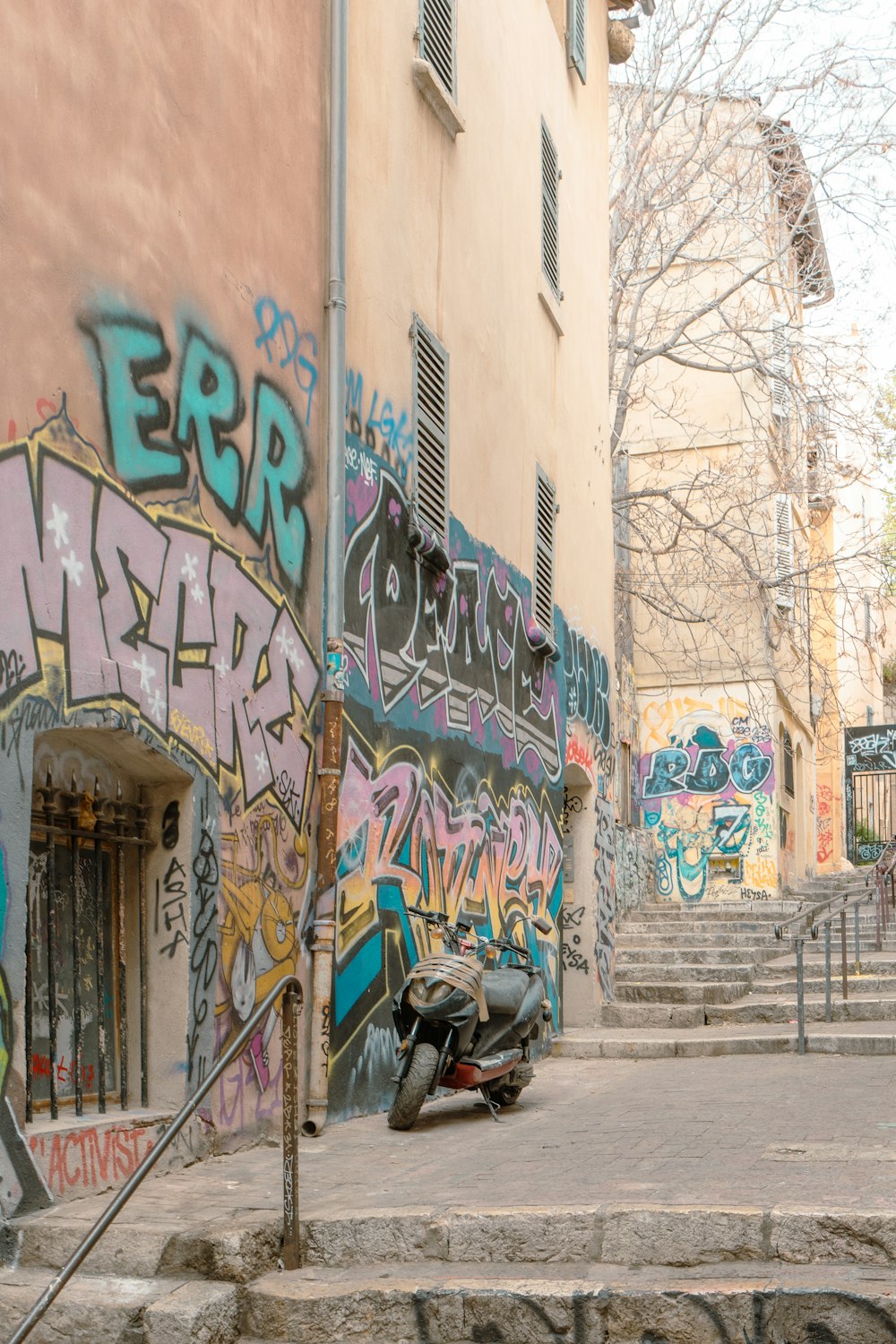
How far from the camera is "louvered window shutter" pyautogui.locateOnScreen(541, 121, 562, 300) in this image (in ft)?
44.7

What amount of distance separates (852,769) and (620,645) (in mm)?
7638

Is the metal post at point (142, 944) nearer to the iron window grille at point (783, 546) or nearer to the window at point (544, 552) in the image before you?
the window at point (544, 552)

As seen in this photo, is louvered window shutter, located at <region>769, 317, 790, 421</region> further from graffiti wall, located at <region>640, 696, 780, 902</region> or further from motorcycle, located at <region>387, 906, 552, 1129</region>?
motorcycle, located at <region>387, 906, 552, 1129</region>

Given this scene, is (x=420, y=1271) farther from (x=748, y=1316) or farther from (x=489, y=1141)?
(x=489, y=1141)

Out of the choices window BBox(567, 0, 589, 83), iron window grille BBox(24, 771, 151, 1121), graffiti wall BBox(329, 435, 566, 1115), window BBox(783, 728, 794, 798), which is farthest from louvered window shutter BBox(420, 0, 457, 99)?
window BBox(783, 728, 794, 798)

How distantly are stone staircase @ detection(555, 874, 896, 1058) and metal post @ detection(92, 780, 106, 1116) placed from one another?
6.58 m

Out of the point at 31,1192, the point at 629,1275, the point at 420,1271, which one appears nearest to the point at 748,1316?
the point at 629,1275

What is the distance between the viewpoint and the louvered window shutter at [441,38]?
10272mm

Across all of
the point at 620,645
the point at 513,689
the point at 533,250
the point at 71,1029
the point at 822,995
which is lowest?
the point at 822,995

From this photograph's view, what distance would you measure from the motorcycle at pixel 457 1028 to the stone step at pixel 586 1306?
259cm

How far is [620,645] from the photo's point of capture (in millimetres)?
22547

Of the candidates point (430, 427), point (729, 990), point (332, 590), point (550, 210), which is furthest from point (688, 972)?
point (332, 590)

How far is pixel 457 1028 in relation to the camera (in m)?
7.78

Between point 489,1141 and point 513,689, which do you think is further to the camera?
point 513,689
